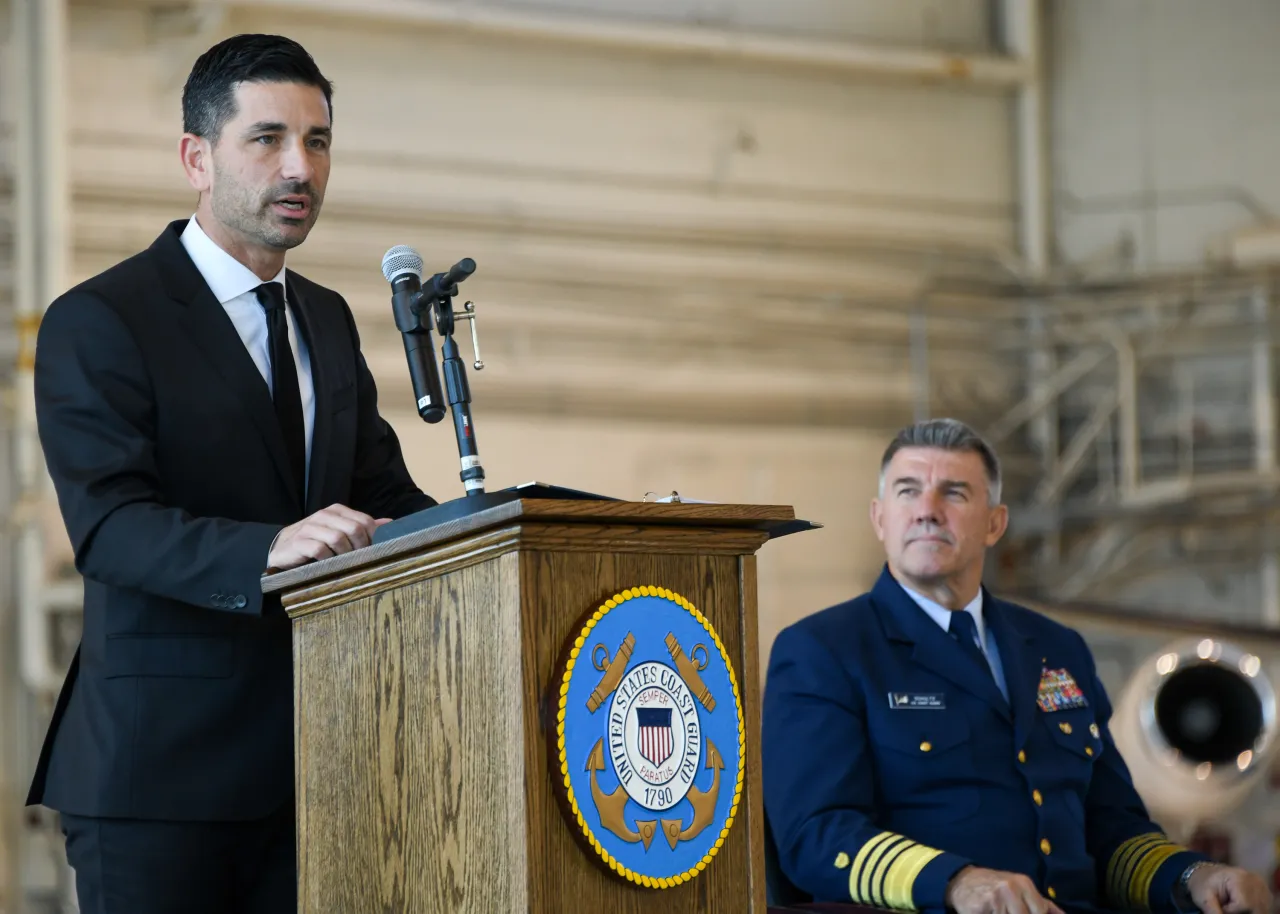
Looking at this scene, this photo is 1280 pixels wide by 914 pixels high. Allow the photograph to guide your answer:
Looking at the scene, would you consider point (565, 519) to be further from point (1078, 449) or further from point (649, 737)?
point (1078, 449)

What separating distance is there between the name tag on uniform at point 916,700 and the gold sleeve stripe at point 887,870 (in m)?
0.25

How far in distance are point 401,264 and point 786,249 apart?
5.68 meters

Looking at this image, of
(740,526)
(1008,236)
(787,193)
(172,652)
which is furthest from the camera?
(1008,236)

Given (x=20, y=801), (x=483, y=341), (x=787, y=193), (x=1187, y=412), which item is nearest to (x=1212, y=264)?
(x=1187, y=412)

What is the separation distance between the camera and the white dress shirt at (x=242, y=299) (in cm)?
192

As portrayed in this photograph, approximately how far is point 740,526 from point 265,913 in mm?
659

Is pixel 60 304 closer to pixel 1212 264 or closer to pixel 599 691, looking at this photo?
pixel 599 691

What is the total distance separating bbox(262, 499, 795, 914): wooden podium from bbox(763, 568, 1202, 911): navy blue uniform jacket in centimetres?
104

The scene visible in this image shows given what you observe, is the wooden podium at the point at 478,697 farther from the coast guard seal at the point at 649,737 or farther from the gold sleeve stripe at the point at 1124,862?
the gold sleeve stripe at the point at 1124,862

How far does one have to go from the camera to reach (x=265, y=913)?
1.85 metres

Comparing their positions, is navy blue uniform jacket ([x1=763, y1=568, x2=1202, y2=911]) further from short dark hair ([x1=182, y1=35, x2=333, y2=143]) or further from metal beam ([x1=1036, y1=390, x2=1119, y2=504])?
metal beam ([x1=1036, y1=390, x2=1119, y2=504])

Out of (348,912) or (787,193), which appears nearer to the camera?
(348,912)

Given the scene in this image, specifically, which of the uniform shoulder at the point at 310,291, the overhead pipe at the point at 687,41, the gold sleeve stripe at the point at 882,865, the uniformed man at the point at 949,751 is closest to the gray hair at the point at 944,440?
the uniformed man at the point at 949,751

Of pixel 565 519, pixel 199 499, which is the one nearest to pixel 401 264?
pixel 199 499
